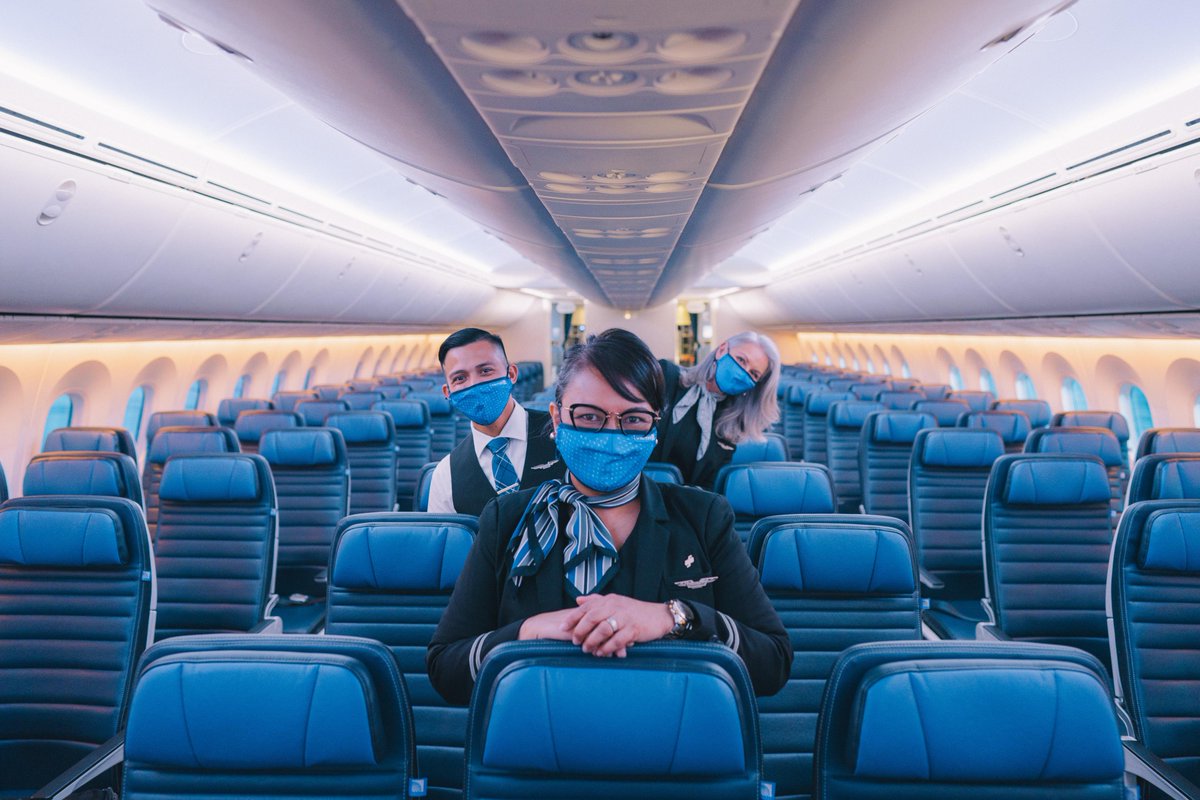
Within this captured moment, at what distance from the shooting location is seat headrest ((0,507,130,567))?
2740 mm

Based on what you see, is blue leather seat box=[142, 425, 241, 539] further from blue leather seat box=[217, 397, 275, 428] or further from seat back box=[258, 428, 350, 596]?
blue leather seat box=[217, 397, 275, 428]

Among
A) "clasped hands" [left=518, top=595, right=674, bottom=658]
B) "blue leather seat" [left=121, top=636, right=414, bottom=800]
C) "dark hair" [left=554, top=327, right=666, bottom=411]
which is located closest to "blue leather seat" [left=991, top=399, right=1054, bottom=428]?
"dark hair" [left=554, top=327, right=666, bottom=411]

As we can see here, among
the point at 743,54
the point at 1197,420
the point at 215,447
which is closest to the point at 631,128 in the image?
the point at 743,54

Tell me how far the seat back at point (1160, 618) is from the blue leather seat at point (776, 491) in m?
1.21

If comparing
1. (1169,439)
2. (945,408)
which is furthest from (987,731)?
(945,408)

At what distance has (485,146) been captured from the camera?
10.7ft

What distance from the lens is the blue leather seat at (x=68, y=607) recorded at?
8.79 ft

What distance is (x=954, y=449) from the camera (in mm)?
5020

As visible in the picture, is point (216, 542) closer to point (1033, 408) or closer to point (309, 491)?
point (309, 491)

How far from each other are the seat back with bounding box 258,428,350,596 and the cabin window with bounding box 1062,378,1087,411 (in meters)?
9.88

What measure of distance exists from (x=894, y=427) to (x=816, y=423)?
3.36 meters

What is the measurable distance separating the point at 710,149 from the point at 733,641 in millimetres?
A: 2237

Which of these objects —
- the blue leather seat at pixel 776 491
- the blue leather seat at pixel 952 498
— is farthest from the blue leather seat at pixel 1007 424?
the blue leather seat at pixel 776 491

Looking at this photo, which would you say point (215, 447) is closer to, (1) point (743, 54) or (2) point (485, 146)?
(2) point (485, 146)
